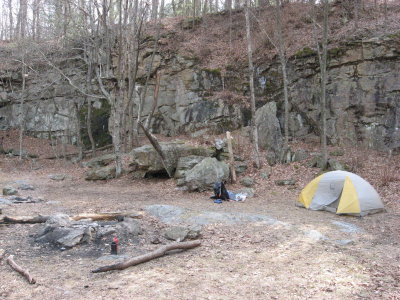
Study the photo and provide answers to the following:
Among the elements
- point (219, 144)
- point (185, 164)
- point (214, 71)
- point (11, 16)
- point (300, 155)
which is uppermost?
point (11, 16)

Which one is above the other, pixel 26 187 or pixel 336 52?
pixel 336 52

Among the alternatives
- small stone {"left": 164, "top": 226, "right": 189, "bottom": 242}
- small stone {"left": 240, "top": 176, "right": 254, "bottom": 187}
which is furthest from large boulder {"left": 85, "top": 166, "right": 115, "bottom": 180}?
small stone {"left": 164, "top": 226, "right": 189, "bottom": 242}

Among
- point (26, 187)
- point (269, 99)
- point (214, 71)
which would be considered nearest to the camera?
point (26, 187)

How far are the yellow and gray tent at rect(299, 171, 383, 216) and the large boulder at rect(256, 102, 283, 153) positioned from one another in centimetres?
589

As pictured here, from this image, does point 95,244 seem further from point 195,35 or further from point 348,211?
point 195,35

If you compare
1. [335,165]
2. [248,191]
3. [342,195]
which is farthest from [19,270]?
[335,165]

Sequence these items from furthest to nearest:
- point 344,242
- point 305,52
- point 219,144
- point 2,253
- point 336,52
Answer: point 305,52 → point 336,52 → point 219,144 → point 344,242 → point 2,253

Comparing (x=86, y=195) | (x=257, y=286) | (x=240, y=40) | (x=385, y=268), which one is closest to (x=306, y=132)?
(x=240, y=40)

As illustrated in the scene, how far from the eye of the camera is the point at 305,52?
60.3ft

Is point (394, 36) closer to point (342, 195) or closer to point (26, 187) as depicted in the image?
point (342, 195)

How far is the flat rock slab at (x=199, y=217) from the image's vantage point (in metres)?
8.37

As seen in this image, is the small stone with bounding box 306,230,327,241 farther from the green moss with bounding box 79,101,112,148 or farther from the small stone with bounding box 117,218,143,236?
the green moss with bounding box 79,101,112,148

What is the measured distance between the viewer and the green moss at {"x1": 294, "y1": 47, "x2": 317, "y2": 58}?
18205 mm

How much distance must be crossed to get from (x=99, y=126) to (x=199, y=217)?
1671cm
